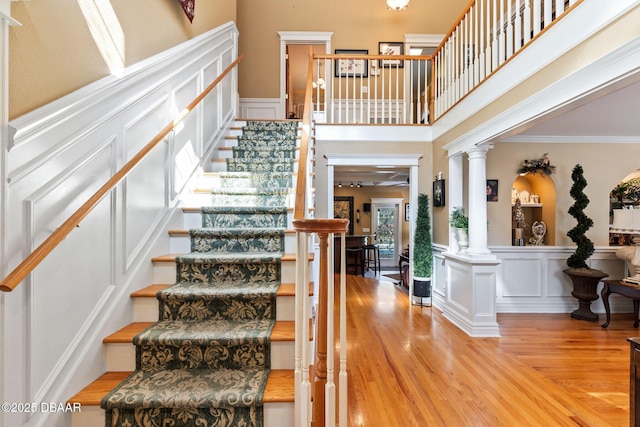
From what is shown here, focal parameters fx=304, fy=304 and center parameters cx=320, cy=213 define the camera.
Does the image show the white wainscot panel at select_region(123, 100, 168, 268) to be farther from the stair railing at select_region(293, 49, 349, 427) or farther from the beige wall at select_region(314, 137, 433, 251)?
the beige wall at select_region(314, 137, 433, 251)

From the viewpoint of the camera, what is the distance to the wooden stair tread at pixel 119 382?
4.39 feet

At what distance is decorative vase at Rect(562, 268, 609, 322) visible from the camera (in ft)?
13.3

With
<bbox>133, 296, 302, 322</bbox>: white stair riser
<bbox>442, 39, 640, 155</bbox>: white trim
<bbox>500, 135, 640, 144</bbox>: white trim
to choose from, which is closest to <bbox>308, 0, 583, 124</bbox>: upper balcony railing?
<bbox>442, 39, 640, 155</bbox>: white trim

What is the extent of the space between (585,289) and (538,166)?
1.79 meters

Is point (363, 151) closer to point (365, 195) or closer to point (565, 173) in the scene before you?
point (565, 173)

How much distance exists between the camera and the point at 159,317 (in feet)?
5.91

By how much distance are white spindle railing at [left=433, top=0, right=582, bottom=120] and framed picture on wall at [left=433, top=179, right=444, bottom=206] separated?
1.03m

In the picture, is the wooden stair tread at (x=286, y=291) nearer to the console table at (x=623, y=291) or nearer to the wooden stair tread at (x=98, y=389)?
the wooden stair tread at (x=98, y=389)

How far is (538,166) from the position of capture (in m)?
4.42

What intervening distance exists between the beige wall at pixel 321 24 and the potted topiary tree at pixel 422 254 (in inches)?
138

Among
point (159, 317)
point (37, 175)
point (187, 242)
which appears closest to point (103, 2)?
point (37, 175)

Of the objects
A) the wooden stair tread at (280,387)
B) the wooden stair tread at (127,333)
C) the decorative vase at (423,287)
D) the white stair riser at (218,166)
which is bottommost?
the decorative vase at (423,287)

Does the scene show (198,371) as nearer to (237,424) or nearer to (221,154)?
(237,424)

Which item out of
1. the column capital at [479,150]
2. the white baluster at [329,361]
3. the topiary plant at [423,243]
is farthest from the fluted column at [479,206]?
the white baluster at [329,361]
